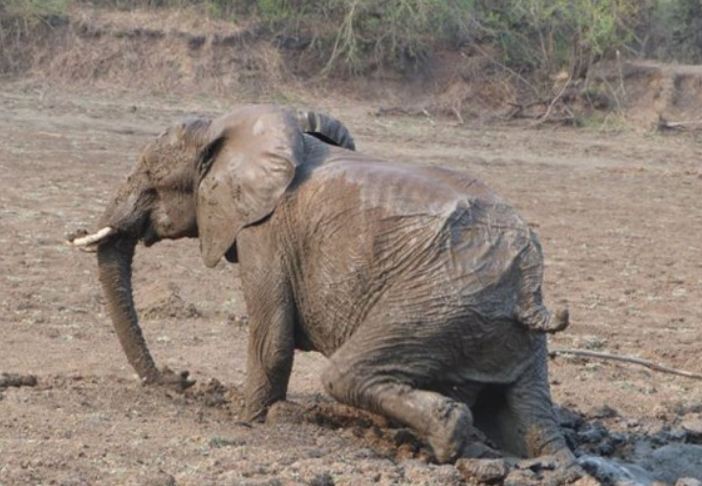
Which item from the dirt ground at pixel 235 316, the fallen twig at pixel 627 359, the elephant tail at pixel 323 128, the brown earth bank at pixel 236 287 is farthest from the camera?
the fallen twig at pixel 627 359

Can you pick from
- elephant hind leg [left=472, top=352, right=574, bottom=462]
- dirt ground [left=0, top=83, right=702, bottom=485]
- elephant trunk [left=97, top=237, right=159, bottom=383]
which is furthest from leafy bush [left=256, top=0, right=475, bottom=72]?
elephant hind leg [left=472, top=352, right=574, bottom=462]

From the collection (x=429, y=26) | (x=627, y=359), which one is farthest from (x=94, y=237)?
(x=429, y=26)

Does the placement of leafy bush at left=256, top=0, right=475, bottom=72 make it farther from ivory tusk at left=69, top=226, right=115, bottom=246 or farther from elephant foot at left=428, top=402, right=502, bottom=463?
elephant foot at left=428, top=402, right=502, bottom=463

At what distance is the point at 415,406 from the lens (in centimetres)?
655

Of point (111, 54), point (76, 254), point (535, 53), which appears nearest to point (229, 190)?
point (76, 254)

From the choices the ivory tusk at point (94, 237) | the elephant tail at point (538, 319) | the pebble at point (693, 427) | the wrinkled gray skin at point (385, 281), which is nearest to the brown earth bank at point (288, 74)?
the ivory tusk at point (94, 237)

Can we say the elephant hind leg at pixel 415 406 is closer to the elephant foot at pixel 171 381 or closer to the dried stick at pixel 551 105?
the elephant foot at pixel 171 381

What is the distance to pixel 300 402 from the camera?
25.8 feet

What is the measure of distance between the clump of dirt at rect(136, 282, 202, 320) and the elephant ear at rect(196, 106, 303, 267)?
285 cm

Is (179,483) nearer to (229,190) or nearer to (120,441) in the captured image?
(120,441)

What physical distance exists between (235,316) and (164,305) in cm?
44

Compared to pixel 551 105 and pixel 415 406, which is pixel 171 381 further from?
pixel 551 105

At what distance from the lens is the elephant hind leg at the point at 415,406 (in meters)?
6.48

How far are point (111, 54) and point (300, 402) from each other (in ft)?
45.6
